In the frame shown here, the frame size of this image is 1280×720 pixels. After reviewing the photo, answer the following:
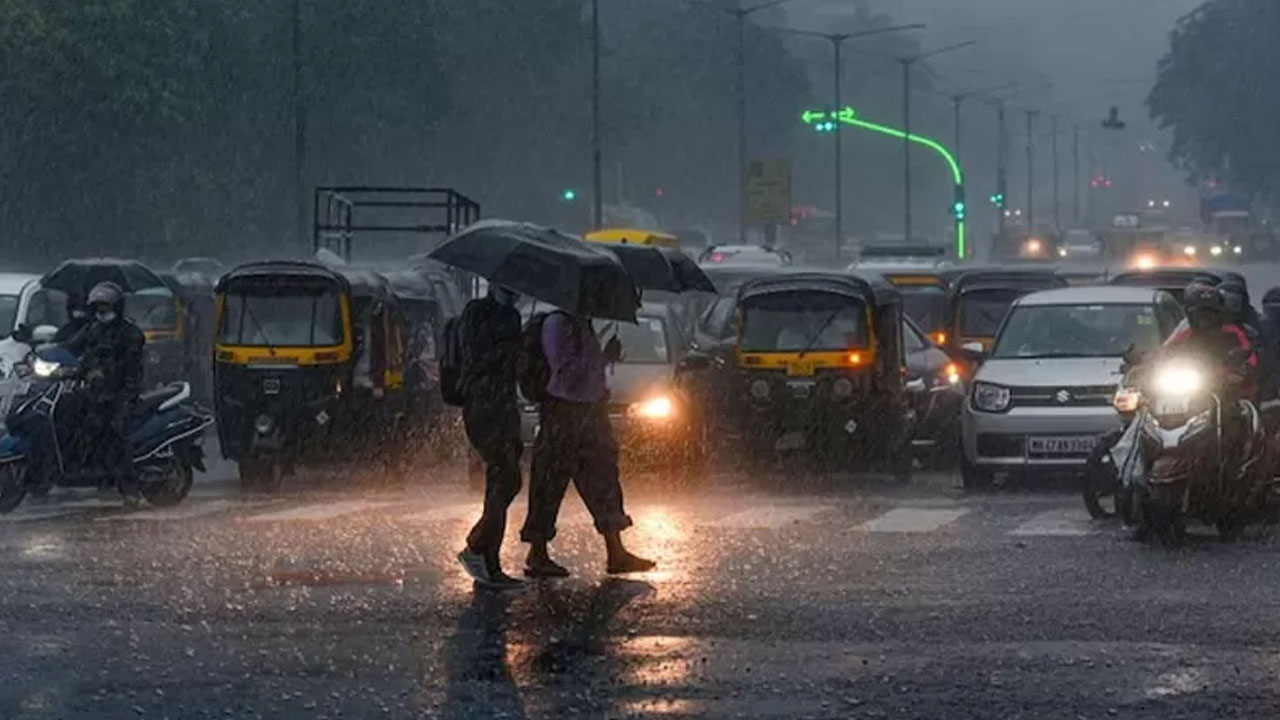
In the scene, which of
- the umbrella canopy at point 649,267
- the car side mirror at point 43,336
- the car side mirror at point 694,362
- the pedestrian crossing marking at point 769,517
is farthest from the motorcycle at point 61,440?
the car side mirror at point 694,362

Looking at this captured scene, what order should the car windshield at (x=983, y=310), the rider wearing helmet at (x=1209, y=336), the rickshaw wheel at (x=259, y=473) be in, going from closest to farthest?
the rider wearing helmet at (x=1209, y=336) < the rickshaw wheel at (x=259, y=473) < the car windshield at (x=983, y=310)

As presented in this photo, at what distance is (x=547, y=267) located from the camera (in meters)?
14.6

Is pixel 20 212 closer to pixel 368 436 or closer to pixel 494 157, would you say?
pixel 494 157

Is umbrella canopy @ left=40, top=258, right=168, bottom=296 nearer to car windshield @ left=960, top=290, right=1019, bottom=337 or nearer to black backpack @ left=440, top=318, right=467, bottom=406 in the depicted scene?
car windshield @ left=960, top=290, right=1019, bottom=337

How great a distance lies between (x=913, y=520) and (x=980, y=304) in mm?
12639

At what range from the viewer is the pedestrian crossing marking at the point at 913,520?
1811cm

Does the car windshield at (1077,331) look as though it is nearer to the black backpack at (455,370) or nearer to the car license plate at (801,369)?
the car license plate at (801,369)

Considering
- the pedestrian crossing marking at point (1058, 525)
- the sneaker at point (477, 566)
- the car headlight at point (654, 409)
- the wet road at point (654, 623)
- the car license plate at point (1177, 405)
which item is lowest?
the wet road at point (654, 623)

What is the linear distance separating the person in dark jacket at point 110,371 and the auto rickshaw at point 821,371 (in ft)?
22.5

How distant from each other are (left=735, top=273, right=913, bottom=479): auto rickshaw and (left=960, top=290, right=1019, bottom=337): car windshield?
5.32m

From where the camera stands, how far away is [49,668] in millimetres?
11375

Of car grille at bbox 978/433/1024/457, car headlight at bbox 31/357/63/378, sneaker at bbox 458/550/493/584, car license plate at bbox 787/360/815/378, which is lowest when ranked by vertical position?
sneaker at bbox 458/550/493/584

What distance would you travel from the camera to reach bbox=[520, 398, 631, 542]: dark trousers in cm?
1491

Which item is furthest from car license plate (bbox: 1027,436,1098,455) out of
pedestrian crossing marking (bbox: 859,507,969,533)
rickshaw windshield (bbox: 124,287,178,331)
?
rickshaw windshield (bbox: 124,287,178,331)
